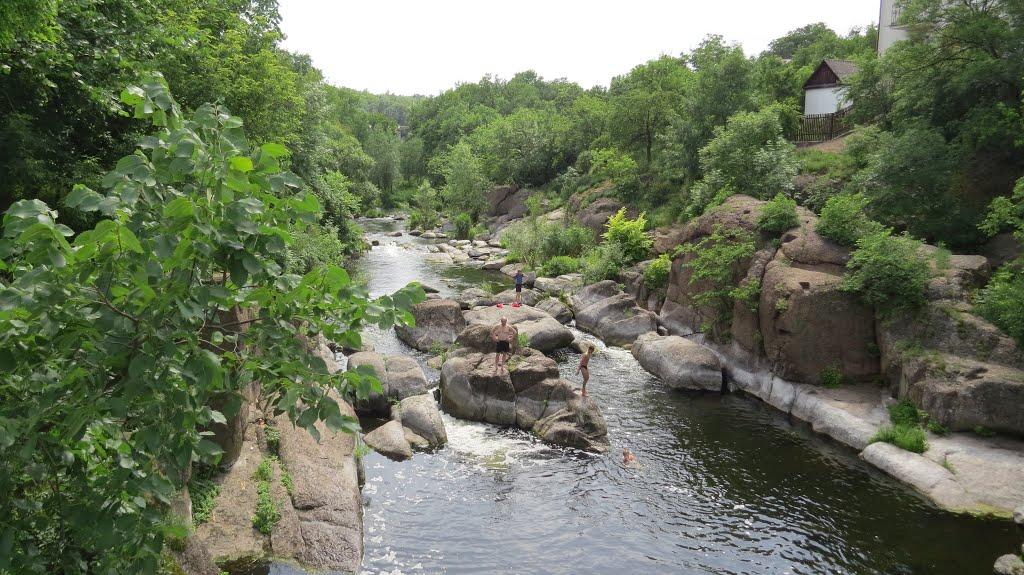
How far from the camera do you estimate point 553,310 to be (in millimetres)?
29016

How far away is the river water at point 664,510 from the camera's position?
11.9m

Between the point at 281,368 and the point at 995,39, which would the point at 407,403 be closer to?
the point at 281,368

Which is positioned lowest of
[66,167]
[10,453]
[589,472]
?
[589,472]

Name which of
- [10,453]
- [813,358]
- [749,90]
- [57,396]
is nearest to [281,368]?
[57,396]

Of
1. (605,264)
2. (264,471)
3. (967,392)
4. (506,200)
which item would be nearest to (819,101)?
(605,264)

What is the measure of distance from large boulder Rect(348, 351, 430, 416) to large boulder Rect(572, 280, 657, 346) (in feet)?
31.5

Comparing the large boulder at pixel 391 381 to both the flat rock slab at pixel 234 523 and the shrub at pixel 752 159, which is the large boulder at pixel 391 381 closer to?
the flat rock slab at pixel 234 523

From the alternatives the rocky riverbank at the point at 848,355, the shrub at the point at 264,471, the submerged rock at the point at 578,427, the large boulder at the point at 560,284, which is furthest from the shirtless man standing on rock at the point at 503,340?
the large boulder at the point at 560,284

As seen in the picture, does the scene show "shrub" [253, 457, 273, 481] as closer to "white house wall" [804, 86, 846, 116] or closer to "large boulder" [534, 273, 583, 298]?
"large boulder" [534, 273, 583, 298]

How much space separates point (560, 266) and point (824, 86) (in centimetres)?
2475

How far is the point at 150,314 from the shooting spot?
139 inches

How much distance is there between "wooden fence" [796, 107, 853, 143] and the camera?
36.6m

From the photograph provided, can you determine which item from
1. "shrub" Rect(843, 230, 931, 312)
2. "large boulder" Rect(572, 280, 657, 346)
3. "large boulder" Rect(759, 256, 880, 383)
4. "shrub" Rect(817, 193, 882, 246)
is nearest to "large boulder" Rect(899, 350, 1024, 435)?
"shrub" Rect(843, 230, 931, 312)

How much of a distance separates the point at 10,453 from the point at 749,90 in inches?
1548
